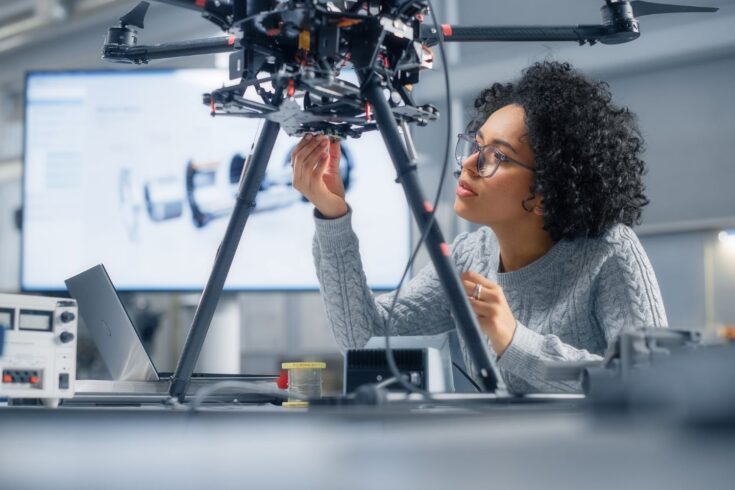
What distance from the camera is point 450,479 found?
1.78 feet

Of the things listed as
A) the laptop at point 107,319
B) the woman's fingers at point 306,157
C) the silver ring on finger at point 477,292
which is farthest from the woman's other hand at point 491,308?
the laptop at point 107,319

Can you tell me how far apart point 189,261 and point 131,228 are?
17 cm

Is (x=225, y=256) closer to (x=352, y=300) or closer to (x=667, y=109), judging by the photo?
(x=352, y=300)

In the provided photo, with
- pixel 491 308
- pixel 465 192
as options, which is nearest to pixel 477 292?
pixel 491 308

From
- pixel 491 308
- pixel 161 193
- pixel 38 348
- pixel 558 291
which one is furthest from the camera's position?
pixel 161 193

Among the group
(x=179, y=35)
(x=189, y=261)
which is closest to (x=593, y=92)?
(x=189, y=261)

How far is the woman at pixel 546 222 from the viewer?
129 cm

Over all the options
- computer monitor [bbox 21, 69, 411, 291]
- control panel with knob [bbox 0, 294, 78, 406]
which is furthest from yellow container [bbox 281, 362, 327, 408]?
computer monitor [bbox 21, 69, 411, 291]

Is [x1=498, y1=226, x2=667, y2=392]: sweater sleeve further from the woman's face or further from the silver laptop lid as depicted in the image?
the silver laptop lid

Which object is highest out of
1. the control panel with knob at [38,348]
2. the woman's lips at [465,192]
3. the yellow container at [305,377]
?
the woman's lips at [465,192]

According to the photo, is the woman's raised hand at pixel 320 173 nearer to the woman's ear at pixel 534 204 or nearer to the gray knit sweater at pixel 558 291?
the gray knit sweater at pixel 558 291

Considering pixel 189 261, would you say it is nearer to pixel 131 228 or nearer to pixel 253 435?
pixel 131 228

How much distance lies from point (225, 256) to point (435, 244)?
0.95 ft

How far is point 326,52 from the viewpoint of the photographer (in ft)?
2.43
